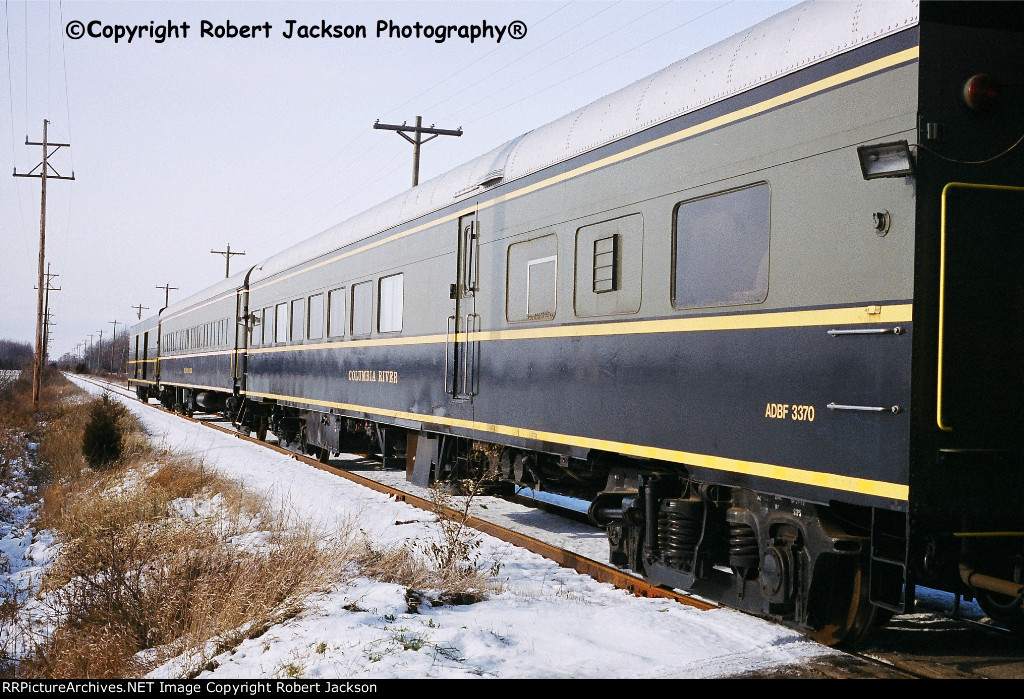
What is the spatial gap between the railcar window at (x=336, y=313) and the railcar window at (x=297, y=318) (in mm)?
1694

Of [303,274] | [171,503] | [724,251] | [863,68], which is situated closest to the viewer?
[863,68]

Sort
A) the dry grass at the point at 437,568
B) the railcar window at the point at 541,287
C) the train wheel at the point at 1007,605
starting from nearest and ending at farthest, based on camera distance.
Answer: the train wheel at the point at 1007,605 < the dry grass at the point at 437,568 < the railcar window at the point at 541,287

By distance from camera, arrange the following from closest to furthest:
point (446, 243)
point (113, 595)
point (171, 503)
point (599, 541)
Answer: point (113, 595), point (599, 541), point (446, 243), point (171, 503)

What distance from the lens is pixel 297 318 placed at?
53.1 ft

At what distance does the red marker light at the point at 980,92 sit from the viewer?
4.82 m

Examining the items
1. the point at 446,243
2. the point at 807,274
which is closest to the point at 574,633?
the point at 807,274

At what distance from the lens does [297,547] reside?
7.15 m

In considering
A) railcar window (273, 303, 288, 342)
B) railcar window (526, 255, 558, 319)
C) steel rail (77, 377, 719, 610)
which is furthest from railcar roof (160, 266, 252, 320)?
railcar window (526, 255, 558, 319)

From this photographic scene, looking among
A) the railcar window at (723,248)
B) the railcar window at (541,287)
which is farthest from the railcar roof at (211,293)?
the railcar window at (723,248)

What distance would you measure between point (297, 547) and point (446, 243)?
13.7ft

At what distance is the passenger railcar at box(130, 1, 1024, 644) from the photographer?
15.6ft

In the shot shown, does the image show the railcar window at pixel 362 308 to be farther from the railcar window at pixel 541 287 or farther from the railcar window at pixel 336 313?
the railcar window at pixel 541 287

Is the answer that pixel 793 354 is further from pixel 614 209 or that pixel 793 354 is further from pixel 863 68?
pixel 614 209

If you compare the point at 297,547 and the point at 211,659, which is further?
the point at 297,547
